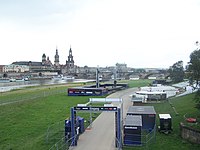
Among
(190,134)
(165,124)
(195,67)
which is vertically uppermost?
(195,67)

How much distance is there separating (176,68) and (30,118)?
89.7m

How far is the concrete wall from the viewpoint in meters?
20.5

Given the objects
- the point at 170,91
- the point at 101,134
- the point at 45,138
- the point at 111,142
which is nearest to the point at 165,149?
the point at 111,142

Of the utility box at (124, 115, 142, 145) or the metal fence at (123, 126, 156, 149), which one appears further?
the utility box at (124, 115, 142, 145)

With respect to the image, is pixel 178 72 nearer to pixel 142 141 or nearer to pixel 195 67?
pixel 195 67

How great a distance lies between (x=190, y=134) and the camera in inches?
838

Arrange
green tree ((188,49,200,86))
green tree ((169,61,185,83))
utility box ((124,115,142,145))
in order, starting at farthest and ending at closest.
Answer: green tree ((169,61,185,83)), green tree ((188,49,200,86)), utility box ((124,115,142,145))

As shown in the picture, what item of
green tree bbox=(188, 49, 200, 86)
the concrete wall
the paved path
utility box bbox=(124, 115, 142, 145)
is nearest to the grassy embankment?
the paved path

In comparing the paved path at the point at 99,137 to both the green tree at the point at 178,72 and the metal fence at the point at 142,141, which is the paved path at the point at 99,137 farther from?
the green tree at the point at 178,72

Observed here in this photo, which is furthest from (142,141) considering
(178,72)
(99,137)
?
(178,72)

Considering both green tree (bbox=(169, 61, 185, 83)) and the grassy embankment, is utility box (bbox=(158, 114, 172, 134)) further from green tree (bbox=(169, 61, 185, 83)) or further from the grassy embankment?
green tree (bbox=(169, 61, 185, 83))

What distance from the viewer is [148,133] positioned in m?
24.0

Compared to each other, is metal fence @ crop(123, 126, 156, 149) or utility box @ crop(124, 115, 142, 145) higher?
utility box @ crop(124, 115, 142, 145)

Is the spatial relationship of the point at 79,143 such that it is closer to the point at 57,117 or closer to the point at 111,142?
the point at 111,142
